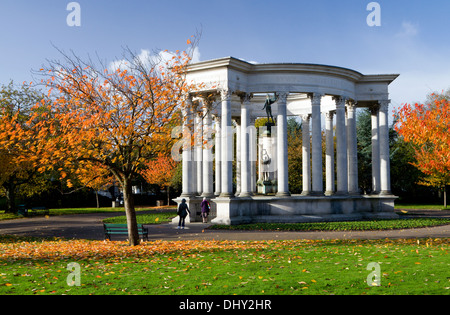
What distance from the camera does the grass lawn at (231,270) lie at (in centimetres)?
888

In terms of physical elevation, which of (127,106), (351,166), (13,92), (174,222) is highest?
(13,92)

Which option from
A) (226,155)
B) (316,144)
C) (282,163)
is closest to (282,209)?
(282,163)

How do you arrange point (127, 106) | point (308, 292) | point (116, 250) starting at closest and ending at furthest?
point (308, 292) → point (116, 250) → point (127, 106)

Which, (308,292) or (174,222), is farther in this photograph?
(174,222)

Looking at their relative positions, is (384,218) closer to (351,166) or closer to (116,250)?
(351,166)

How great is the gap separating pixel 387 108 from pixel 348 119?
10.1 feet

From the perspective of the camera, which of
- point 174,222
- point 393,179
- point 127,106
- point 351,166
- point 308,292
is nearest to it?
point 308,292

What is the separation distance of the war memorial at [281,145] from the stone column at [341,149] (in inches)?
2.9

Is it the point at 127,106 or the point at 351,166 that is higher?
the point at 127,106

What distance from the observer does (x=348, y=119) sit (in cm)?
3391

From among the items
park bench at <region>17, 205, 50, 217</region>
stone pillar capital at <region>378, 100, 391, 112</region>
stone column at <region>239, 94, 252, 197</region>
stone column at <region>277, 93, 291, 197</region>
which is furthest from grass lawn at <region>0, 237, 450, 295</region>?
park bench at <region>17, 205, 50, 217</region>

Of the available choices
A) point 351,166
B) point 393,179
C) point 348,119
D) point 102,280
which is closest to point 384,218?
point 351,166


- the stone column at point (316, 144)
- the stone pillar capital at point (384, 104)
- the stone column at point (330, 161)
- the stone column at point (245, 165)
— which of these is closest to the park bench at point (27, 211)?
the stone column at point (245, 165)
